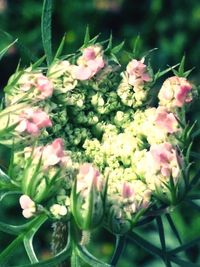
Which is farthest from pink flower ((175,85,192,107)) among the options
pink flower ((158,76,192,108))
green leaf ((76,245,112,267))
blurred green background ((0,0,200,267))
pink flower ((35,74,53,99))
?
blurred green background ((0,0,200,267))

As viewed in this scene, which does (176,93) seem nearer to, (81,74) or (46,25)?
(81,74)

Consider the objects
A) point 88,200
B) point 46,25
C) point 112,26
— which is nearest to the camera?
point 88,200

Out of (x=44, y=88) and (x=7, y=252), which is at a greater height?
(x=44, y=88)

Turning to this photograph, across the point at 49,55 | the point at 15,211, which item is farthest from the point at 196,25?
the point at 49,55

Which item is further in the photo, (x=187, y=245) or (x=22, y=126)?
(x=187, y=245)

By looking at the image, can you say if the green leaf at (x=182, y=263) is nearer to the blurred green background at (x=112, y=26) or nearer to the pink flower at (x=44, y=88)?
the pink flower at (x=44, y=88)

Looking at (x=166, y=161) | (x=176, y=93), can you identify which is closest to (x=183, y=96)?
(x=176, y=93)

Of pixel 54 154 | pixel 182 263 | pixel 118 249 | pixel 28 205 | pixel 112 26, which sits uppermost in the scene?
pixel 54 154

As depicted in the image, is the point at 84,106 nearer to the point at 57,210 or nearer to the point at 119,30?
the point at 57,210
